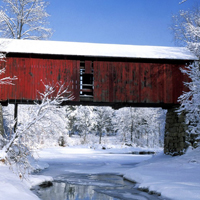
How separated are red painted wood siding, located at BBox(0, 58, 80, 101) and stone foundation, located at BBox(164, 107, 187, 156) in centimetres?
582

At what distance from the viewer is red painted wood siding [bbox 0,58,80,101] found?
15422 millimetres

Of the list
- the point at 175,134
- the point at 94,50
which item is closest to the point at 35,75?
the point at 94,50

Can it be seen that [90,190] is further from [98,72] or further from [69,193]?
[98,72]

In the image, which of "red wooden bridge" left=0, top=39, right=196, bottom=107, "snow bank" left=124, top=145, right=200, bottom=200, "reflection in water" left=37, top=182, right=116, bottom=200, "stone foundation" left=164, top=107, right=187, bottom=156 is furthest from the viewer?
"stone foundation" left=164, top=107, right=187, bottom=156

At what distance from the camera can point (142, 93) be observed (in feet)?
53.0

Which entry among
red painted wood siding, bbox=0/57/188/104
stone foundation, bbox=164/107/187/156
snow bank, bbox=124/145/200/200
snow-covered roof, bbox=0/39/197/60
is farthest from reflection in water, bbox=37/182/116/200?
stone foundation, bbox=164/107/187/156

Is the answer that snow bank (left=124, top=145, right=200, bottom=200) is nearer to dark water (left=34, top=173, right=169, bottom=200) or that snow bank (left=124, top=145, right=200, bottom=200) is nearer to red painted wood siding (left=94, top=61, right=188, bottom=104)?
dark water (left=34, top=173, right=169, bottom=200)

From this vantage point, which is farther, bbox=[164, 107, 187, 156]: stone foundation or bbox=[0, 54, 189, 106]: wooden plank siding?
bbox=[164, 107, 187, 156]: stone foundation

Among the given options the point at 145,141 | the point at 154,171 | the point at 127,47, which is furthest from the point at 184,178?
the point at 145,141

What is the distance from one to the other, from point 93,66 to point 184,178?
7.90 m

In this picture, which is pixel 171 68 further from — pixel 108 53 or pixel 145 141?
pixel 145 141

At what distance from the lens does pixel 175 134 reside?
17078 mm

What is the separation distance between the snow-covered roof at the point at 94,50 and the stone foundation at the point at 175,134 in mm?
3201

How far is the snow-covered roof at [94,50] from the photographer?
1562 centimetres
